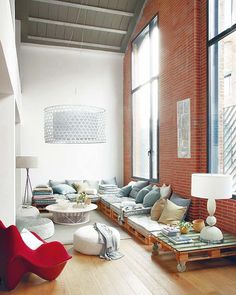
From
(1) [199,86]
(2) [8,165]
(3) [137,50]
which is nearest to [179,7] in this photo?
(1) [199,86]

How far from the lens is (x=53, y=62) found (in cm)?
791

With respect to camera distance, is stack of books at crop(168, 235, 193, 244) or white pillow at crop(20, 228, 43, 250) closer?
white pillow at crop(20, 228, 43, 250)

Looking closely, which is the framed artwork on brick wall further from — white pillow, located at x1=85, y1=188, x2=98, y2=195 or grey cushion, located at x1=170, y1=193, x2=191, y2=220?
white pillow, located at x1=85, y1=188, x2=98, y2=195

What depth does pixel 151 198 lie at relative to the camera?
17.6 ft

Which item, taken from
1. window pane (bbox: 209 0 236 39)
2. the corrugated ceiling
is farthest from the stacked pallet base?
the corrugated ceiling

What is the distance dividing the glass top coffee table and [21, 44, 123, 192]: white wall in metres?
4.61

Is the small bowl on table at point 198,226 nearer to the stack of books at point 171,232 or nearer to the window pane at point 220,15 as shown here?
the stack of books at point 171,232

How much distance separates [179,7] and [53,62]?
13.1 feet

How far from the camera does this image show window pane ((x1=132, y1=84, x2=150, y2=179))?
699 centimetres

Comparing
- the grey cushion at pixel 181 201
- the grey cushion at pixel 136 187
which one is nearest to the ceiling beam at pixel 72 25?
the grey cushion at pixel 136 187

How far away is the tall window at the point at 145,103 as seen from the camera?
255 inches

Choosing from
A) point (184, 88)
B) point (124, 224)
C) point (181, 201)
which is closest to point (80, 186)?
point (124, 224)

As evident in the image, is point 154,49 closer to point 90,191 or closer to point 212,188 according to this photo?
point 90,191

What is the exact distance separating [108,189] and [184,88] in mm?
3674
